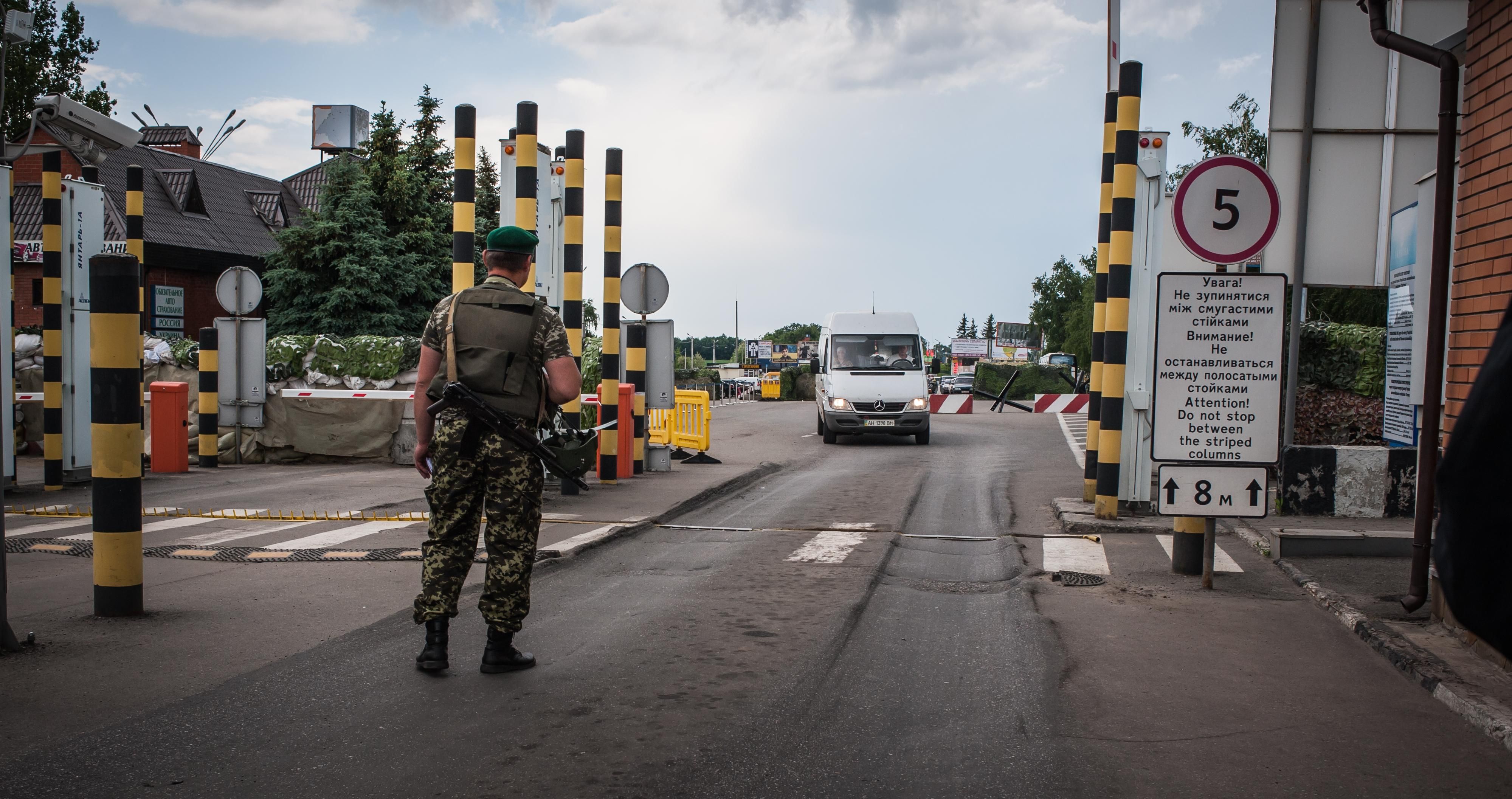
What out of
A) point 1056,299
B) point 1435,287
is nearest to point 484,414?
point 1435,287

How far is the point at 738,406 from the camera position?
4372 centimetres

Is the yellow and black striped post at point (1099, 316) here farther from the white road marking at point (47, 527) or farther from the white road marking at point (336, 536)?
the white road marking at point (47, 527)

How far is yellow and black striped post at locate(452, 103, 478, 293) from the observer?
10234mm

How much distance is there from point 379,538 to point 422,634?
359 centimetres

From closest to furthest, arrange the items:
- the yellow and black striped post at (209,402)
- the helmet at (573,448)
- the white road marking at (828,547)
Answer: the helmet at (573,448) → the white road marking at (828,547) → the yellow and black striped post at (209,402)

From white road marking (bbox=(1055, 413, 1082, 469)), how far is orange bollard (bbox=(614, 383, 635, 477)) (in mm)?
5288

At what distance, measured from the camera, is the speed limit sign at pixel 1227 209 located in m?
7.12

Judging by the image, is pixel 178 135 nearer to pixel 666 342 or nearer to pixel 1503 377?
pixel 666 342

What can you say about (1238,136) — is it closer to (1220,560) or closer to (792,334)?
(1220,560)

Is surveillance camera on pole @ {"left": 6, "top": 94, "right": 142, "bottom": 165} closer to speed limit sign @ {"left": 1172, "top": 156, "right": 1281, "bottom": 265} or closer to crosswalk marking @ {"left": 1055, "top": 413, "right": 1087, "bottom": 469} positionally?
speed limit sign @ {"left": 1172, "top": 156, "right": 1281, "bottom": 265}

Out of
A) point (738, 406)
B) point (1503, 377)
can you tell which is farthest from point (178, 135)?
point (1503, 377)

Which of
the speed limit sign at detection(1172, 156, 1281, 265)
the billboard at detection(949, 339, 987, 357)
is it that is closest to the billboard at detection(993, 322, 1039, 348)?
the billboard at detection(949, 339, 987, 357)

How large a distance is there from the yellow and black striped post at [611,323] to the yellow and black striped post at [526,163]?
183 centimetres

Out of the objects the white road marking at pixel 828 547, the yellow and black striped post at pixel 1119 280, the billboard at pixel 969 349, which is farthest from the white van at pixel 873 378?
the billboard at pixel 969 349
